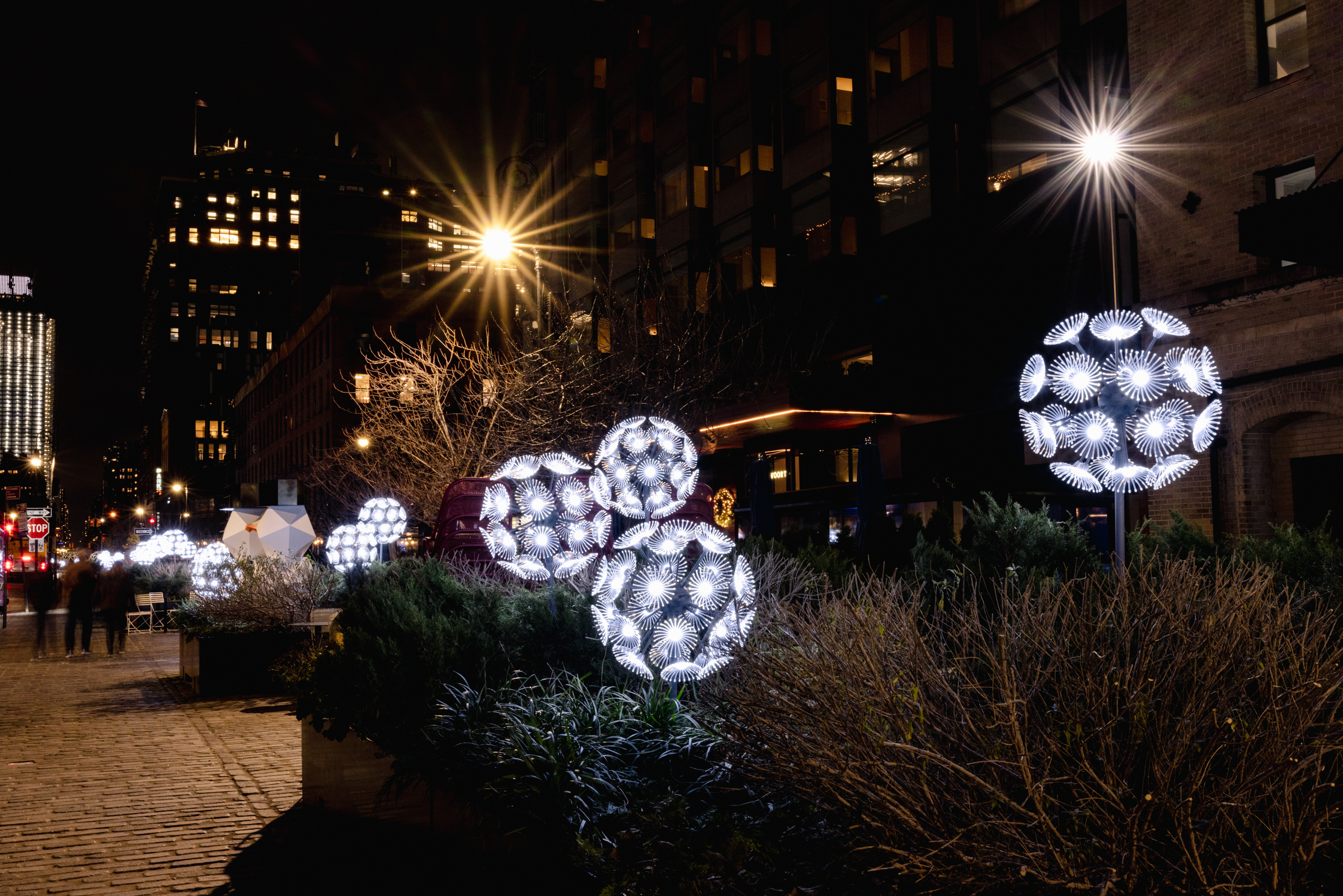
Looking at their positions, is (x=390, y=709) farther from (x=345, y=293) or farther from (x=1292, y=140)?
(x=345, y=293)

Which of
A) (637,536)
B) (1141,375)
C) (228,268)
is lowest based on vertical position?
(637,536)

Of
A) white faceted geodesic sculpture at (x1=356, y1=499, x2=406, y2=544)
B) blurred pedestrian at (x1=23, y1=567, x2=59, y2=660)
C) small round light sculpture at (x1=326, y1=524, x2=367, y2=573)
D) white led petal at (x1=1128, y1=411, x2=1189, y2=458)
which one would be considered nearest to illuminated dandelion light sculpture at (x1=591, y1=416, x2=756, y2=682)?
white led petal at (x1=1128, y1=411, x2=1189, y2=458)

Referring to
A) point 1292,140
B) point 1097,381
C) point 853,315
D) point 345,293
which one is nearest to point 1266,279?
point 1292,140

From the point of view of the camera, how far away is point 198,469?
14612cm

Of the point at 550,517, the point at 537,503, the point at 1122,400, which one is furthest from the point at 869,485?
the point at 537,503

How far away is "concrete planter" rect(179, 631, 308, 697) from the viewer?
14938mm

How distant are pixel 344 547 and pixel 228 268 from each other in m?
171

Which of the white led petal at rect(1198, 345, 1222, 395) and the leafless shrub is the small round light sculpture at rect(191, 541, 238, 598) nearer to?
the leafless shrub

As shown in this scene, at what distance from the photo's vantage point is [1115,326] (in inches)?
457

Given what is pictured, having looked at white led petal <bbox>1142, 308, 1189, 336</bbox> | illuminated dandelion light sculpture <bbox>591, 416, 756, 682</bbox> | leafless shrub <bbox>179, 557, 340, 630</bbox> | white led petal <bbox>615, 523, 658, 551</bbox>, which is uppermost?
white led petal <bbox>1142, 308, 1189, 336</bbox>

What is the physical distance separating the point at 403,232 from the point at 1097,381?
116136 millimetres

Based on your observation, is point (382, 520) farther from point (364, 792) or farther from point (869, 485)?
point (364, 792)

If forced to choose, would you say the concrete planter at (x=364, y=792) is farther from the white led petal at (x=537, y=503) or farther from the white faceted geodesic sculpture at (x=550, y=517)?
the white led petal at (x=537, y=503)

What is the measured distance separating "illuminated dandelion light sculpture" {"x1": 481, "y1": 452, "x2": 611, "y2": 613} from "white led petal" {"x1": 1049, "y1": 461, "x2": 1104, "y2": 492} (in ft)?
17.8
